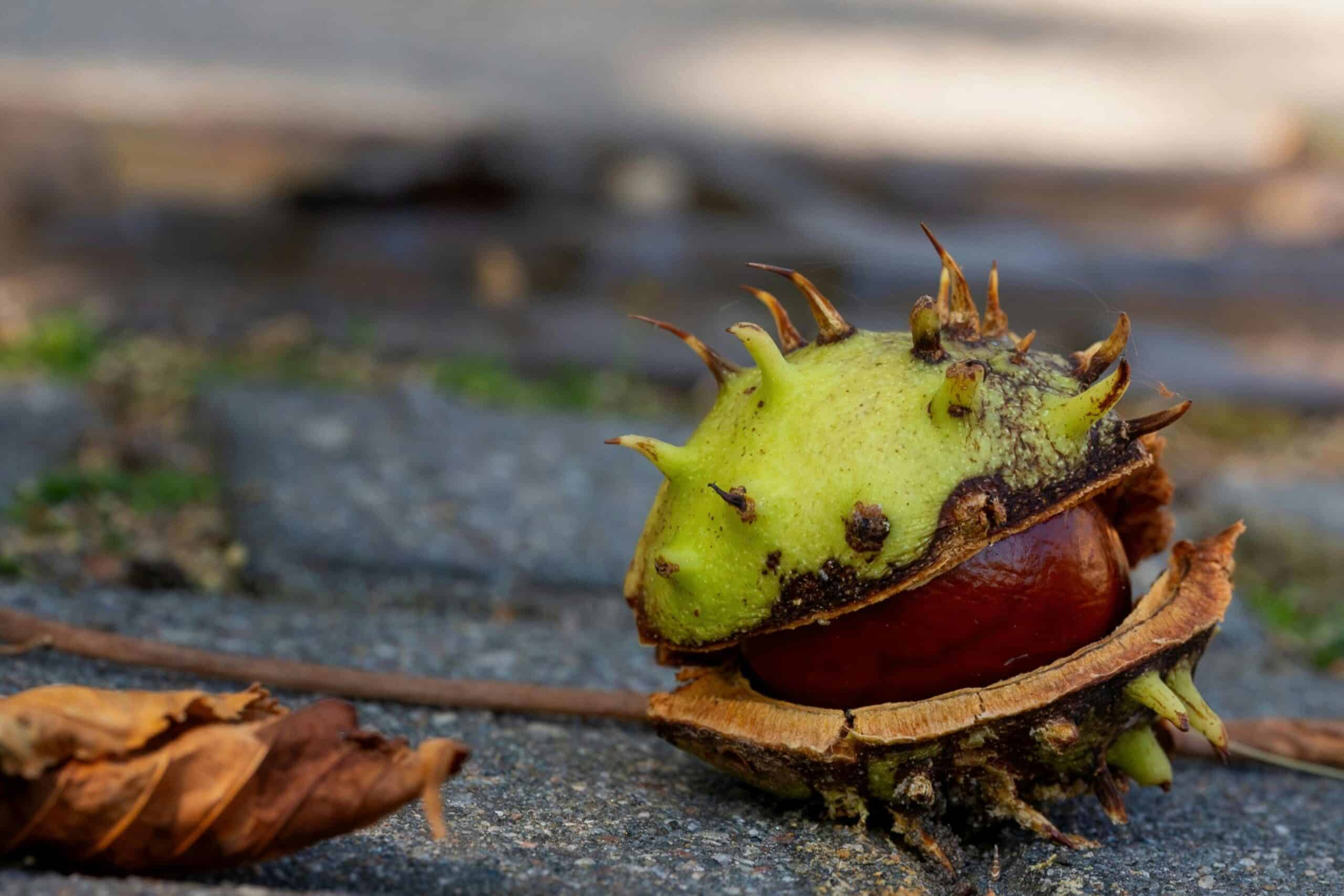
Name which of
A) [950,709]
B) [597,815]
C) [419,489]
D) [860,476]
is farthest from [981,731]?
[419,489]

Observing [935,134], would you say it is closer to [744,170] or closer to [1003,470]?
[744,170]

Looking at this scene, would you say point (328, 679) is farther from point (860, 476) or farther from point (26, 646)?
point (860, 476)

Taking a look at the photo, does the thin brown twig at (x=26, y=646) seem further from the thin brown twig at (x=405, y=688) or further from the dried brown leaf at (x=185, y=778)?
the dried brown leaf at (x=185, y=778)

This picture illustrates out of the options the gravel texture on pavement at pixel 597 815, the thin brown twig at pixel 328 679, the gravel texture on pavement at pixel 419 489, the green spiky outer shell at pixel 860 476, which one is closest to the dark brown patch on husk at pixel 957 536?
the green spiky outer shell at pixel 860 476

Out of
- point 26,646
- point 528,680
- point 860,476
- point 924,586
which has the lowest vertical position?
point 528,680

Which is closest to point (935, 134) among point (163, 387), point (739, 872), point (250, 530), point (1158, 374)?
point (1158, 374)
